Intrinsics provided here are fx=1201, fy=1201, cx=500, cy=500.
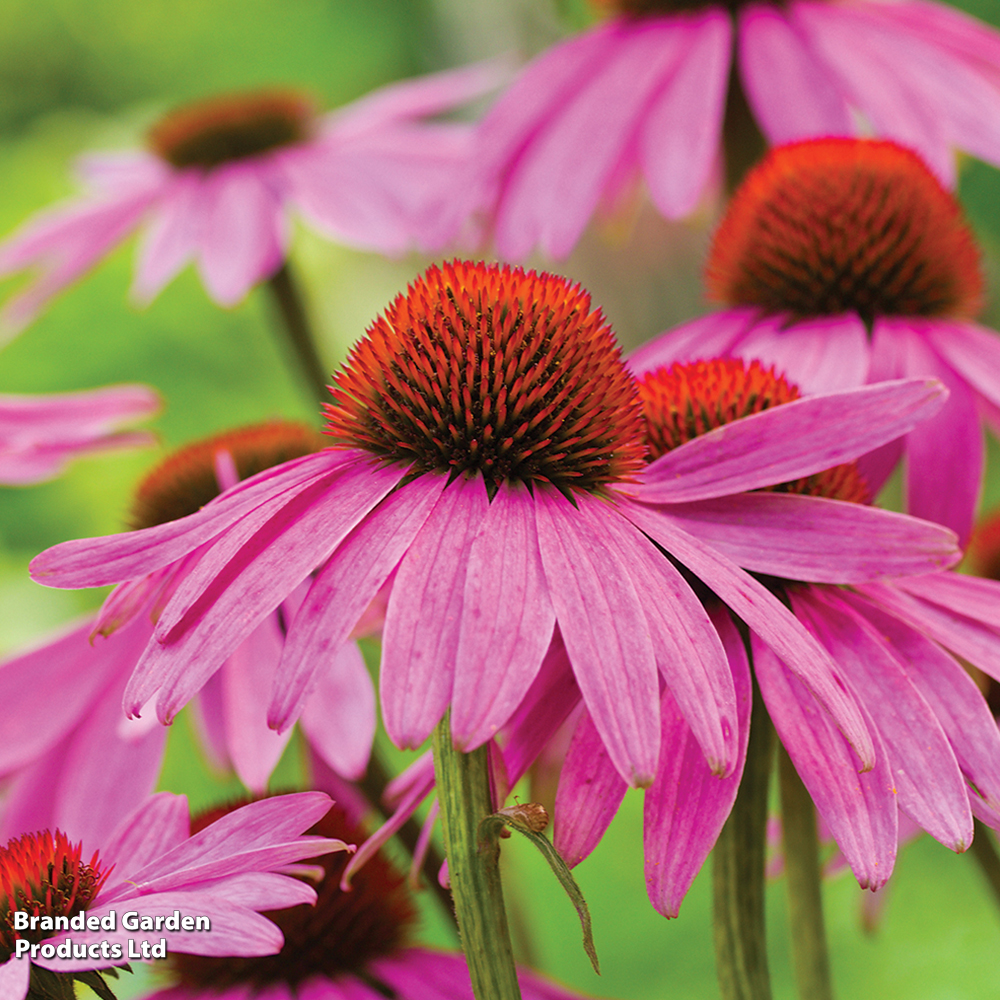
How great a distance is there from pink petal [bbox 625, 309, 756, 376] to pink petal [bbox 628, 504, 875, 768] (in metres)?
0.19

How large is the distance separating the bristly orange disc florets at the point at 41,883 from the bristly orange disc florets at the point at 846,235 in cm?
40

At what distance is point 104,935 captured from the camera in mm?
287

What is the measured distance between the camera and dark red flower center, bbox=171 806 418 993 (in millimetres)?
439

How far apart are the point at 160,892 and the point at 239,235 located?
21.2 inches

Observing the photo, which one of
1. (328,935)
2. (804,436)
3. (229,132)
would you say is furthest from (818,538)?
(229,132)

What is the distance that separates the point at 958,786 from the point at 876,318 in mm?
293

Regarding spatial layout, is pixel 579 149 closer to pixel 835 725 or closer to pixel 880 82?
pixel 880 82

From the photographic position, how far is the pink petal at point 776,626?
12.3 inches

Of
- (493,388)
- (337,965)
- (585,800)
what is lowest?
(337,965)

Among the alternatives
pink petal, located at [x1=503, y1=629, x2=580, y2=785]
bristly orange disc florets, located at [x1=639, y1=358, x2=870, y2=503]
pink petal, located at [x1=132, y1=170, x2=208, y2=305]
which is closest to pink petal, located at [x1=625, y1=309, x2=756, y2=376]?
bristly orange disc florets, located at [x1=639, y1=358, x2=870, y2=503]

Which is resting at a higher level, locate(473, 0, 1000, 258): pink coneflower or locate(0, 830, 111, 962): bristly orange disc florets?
locate(473, 0, 1000, 258): pink coneflower

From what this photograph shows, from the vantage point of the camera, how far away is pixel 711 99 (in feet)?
2.20

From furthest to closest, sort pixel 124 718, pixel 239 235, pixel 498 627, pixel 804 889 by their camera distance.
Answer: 1. pixel 239 235
2. pixel 124 718
3. pixel 804 889
4. pixel 498 627

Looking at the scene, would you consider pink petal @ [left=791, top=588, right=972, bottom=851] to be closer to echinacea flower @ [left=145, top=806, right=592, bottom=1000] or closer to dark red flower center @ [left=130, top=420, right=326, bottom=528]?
echinacea flower @ [left=145, top=806, right=592, bottom=1000]
